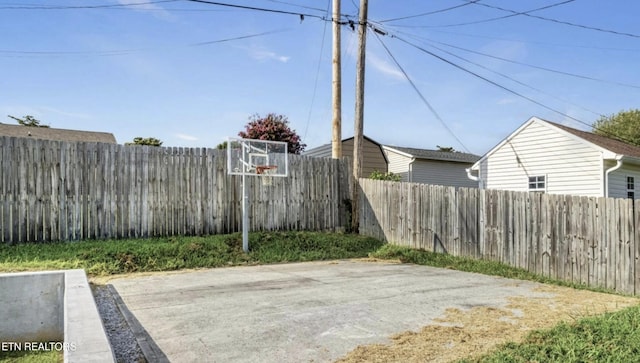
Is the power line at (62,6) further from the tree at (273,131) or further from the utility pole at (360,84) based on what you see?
the tree at (273,131)

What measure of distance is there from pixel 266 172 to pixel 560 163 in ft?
31.2

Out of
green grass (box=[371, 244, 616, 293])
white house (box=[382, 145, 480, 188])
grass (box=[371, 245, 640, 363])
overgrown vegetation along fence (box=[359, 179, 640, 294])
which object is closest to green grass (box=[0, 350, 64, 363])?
grass (box=[371, 245, 640, 363])

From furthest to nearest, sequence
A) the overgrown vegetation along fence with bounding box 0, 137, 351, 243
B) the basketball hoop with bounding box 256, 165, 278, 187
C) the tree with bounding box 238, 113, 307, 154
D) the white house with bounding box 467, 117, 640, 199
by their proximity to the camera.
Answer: the tree with bounding box 238, 113, 307, 154
the white house with bounding box 467, 117, 640, 199
the basketball hoop with bounding box 256, 165, 278, 187
the overgrown vegetation along fence with bounding box 0, 137, 351, 243

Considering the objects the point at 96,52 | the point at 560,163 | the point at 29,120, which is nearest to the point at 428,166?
the point at 560,163

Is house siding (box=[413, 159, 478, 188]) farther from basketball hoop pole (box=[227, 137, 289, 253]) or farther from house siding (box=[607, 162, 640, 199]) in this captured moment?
basketball hoop pole (box=[227, 137, 289, 253])

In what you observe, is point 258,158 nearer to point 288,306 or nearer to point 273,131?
point 288,306

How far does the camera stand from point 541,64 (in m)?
15.4

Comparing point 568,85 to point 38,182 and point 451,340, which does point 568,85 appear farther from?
point 38,182

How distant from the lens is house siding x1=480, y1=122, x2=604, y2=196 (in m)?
12.8

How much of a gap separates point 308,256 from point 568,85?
44.8 ft

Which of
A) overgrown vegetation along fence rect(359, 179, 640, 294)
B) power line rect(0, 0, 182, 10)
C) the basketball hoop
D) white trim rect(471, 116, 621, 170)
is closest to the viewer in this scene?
overgrown vegetation along fence rect(359, 179, 640, 294)

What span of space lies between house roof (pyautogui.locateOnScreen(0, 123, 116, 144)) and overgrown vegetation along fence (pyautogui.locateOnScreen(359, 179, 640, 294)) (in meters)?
16.3

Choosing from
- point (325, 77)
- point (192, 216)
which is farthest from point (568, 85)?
point (192, 216)

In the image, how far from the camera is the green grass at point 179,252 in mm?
7215
